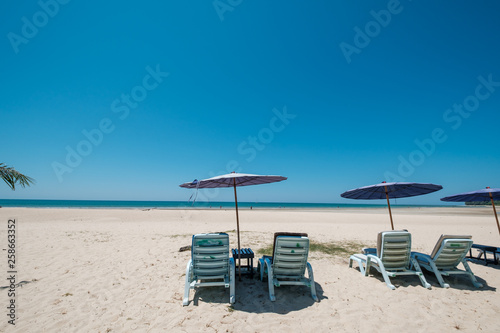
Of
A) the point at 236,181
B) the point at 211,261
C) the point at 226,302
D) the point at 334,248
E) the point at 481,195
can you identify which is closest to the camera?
the point at 226,302

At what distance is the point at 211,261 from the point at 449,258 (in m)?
5.58

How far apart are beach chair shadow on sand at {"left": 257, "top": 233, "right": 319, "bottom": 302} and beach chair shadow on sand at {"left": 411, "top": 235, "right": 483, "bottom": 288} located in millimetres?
3144

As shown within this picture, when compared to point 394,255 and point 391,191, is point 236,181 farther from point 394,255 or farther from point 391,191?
point 391,191

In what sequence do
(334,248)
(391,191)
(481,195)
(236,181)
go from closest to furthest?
(236,181) < (481,195) < (391,191) < (334,248)

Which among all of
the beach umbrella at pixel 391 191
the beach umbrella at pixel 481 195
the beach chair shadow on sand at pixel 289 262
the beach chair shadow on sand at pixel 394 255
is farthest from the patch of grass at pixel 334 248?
the beach umbrella at pixel 481 195

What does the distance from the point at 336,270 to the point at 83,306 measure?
5.79 metres

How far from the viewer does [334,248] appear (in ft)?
28.3

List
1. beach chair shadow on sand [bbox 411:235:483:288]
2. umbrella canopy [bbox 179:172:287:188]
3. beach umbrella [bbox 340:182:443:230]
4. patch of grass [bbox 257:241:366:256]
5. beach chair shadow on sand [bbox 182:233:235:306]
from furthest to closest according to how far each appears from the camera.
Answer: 1. patch of grass [bbox 257:241:366:256]
2. beach umbrella [bbox 340:182:443:230]
3. umbrella canopy [bbox 179:172:287:188]
4. beach chair shadow on sand [bbox 411:235:483:288]
5. beach chair shadow on sand [bbox 182:233:235:306]

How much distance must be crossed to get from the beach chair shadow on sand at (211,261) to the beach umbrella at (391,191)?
4412 millimetres

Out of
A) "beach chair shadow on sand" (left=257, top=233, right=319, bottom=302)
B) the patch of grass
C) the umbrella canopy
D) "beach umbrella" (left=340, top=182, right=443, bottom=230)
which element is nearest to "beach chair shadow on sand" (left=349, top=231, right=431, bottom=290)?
"beach umbrella" (left=340, top=182, right=443, bottom=230)

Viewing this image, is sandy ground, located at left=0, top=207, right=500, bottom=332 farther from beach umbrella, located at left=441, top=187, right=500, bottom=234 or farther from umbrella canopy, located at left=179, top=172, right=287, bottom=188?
umbrella canopy, located at left=179, top=172, right=287, bottom=188

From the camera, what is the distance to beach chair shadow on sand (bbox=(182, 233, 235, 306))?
4.27 meters

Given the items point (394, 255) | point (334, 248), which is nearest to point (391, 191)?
point (394, 255)

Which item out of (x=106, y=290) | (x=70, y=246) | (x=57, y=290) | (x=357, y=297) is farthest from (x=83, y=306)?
(x=70, y=246)
